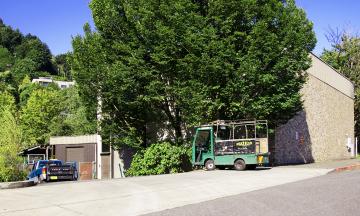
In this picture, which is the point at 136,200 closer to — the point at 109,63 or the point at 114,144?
the point at 109,63

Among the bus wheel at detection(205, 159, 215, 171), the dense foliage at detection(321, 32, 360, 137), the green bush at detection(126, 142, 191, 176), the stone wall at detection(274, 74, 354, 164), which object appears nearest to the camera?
the bus wheel at detection(205, 159, 215, 171)

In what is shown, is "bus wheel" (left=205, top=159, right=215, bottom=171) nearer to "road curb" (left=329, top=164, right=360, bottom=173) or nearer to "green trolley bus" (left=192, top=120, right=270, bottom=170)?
"green trolley bus" (left=192, top=120, right=270, bottom=170)

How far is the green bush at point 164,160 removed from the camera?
2659 centimetres

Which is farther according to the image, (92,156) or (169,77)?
(92,156)

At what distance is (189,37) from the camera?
23.7 m

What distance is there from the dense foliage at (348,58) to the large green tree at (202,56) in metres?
28.8

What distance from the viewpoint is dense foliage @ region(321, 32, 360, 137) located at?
5212 centimetres

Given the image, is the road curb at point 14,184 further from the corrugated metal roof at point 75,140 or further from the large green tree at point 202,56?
the corrugated metal roof at point 75,140

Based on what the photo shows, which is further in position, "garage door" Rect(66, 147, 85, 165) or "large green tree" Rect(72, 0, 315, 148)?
"garage door" Rect(66, 147, 85, 165)

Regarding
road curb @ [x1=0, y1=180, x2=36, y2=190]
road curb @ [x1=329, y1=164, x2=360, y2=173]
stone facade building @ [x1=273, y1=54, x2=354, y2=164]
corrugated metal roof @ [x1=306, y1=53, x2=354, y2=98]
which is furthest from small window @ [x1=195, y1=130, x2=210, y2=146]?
corrugated metal roof @ [x1=306, y1=53, x2=354, y2=98]

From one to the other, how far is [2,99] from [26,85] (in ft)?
98.1

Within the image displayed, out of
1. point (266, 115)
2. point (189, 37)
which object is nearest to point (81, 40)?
point (189, 37)

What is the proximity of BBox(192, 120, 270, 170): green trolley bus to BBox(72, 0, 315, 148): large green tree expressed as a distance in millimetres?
827

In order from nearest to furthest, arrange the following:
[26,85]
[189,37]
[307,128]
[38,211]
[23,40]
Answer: [38,211]
[189,37]
[307,128]
[26,85]
[23,40]
